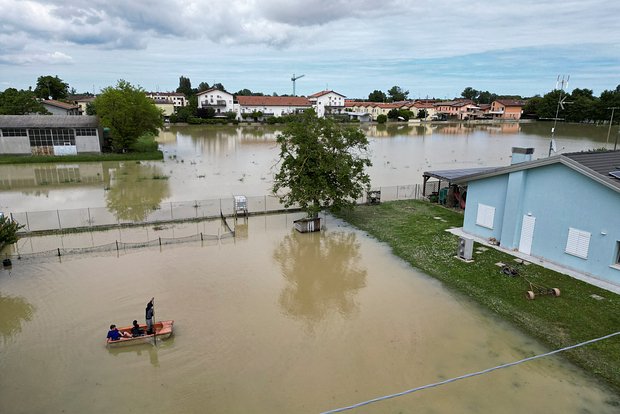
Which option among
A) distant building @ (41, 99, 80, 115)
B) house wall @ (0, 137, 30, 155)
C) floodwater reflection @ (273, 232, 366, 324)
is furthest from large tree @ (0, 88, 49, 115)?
floodwater reflection @ (273, 232, 366, 324)

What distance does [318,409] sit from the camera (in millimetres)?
10117

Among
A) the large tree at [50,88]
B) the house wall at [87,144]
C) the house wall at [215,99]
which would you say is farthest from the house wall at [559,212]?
the large tree at [50,88]

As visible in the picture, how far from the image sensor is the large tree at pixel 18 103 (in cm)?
6322

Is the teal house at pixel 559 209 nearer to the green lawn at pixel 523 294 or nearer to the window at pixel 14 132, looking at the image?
the green lawn at pixel 523 294

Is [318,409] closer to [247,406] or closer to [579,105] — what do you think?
[247,406]

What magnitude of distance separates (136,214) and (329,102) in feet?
397

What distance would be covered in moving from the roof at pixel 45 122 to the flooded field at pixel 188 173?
6.16 meters

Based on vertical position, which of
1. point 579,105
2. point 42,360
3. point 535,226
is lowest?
point 42,360

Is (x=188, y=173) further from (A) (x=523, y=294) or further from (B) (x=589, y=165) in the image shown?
(B) (x=589, y=165)

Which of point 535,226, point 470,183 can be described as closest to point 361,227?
point 470,183

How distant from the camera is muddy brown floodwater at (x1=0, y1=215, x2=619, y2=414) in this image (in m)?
10.5

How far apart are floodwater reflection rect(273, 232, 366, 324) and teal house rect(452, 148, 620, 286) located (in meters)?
7.68

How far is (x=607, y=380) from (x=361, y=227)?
600 inches

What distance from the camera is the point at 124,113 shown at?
49094 mm
